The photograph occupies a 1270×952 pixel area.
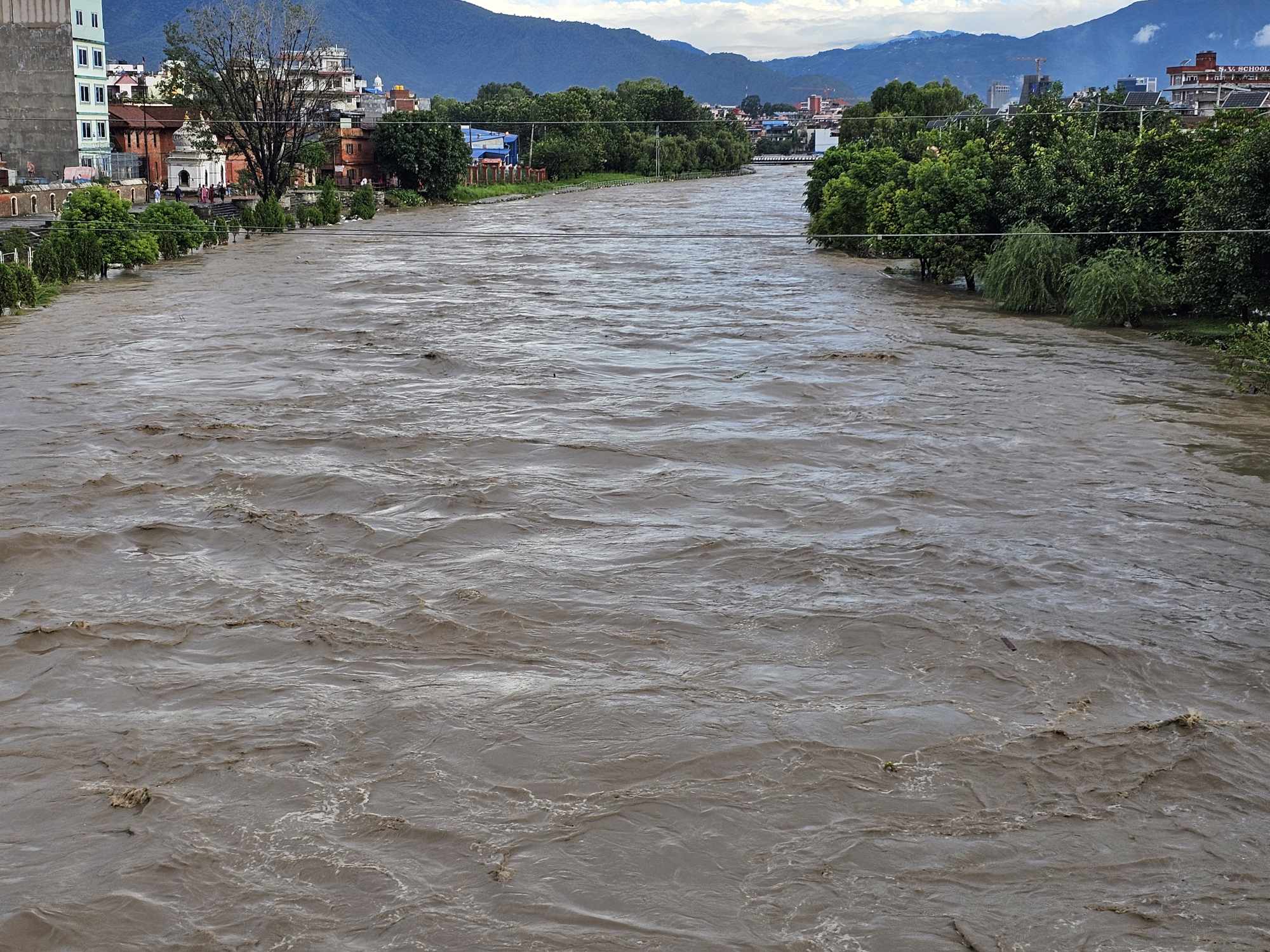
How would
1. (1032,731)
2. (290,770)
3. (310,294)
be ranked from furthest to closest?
(310,294), (1032,731), (290,770)

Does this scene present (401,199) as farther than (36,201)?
Yes

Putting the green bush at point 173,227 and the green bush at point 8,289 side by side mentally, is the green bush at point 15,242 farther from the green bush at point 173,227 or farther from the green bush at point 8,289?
the green bush at point 173,227

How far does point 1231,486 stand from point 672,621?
819cm

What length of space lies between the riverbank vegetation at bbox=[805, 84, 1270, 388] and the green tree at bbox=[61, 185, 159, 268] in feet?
66.4

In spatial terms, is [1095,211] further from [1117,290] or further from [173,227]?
[173,227]

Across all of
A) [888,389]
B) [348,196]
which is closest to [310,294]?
[888,389]

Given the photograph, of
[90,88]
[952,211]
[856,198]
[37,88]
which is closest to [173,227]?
[37,88]

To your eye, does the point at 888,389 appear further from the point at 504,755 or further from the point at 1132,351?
the point at 504,755

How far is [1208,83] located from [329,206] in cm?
5781

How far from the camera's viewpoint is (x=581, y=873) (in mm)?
7973

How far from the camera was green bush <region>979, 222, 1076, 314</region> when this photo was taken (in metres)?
30.8

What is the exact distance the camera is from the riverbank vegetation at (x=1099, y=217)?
80.4ft

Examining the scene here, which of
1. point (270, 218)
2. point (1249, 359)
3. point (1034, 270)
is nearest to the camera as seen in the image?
point (1249, 359)

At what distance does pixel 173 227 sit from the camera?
140ft
